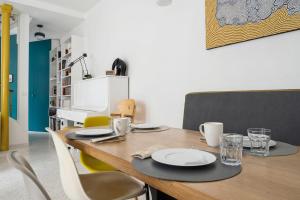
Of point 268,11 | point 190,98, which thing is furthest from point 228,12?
point 190,98

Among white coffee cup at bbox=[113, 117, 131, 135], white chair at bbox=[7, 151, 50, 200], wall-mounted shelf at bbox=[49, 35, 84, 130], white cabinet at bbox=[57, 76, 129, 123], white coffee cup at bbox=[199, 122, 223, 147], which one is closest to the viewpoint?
white chair at bbox=[7, 151, 50, 200]

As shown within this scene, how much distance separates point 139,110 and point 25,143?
9.66ft

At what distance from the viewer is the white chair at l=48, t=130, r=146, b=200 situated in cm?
94

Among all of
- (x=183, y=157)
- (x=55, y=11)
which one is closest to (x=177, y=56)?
(x=183, y=157)

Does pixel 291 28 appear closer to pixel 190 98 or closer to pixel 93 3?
pixel 190 98

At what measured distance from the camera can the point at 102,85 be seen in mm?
3855

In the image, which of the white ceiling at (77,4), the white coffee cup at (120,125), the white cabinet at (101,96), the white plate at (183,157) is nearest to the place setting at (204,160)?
the white plate at (183,157)

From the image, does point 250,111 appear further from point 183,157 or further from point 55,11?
point 55,11

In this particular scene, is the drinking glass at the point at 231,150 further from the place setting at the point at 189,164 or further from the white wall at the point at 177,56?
the white wall at the point at 177,56

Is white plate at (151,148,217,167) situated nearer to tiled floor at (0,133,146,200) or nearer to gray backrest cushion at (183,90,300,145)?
gray backrest cushion at (183,90,300,145)

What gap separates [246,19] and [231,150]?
1626 mm

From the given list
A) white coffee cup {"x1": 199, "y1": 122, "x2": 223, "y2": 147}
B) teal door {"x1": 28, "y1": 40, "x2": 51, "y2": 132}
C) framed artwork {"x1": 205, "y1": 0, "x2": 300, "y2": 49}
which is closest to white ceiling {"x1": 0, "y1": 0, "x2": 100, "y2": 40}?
teal door {"x1": 28, "y1": 40, "x2": 51, "y2": 132}

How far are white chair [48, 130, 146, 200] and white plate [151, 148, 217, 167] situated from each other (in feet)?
1.29

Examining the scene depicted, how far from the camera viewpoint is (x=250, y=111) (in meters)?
1.69
